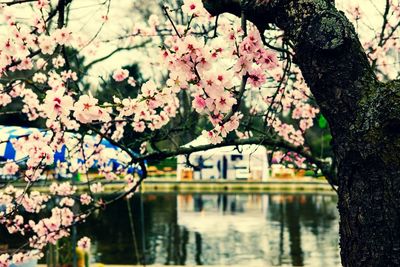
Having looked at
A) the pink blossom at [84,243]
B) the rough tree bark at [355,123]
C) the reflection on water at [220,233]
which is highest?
the rough tree bark at [355,123]

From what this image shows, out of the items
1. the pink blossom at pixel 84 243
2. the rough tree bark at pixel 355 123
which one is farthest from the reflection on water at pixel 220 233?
the rough tree bark at pixel 355 123

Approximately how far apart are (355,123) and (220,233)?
40.9 ft

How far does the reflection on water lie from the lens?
11.4 meters

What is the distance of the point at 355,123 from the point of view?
2.44m

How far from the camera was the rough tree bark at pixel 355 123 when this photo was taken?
238 cm

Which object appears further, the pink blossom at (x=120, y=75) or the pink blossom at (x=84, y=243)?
the pink blossom at (x=84, y=243)

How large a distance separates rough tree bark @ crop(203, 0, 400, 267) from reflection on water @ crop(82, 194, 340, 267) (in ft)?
23.0

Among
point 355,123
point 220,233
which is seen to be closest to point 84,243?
point 355,123

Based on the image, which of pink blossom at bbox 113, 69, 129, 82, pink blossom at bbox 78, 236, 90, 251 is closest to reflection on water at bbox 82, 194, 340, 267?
pink blossom at bbox 78, 236, 90, 251

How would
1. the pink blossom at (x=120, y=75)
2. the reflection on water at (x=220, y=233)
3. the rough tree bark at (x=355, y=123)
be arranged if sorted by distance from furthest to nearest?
1. the reflection on water at (x=220, y=233)
2. the pink blossom at (x=120, y=75)
3. the rough tree bark at (x=355, y=123)

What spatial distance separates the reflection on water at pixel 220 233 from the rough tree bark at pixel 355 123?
276 inches

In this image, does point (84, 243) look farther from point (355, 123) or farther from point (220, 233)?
point (220, 233)

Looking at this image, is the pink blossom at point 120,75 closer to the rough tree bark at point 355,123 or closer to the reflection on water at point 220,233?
the reflection on water at point 220,233

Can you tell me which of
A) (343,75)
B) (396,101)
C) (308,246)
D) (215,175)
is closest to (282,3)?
(343,75)
